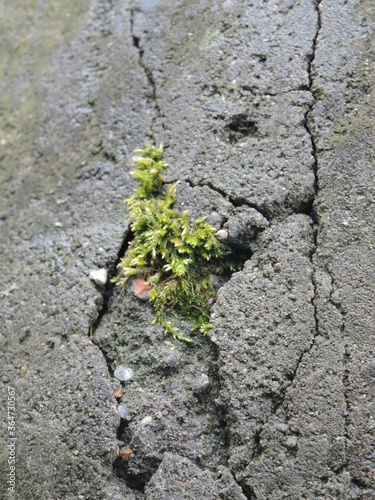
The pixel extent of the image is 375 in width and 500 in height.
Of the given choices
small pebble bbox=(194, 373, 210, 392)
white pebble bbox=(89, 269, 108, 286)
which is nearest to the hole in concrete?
white pebble bbox=(89, 269, 108, 286)

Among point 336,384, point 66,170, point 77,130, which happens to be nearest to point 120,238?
point 66,170

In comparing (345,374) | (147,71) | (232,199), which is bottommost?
(345,374)

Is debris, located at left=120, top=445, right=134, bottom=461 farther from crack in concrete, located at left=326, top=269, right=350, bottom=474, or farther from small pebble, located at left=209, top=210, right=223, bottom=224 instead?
small pebble, located at left=209, top=210, right=223, bottom=224

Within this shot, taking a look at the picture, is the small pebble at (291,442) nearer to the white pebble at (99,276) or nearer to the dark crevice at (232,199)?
the dark crevice at (232,199)

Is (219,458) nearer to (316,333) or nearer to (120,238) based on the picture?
(316,333)

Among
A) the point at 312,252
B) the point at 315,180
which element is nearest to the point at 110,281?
the point at 312,252

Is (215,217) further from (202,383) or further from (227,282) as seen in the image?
(202,383)

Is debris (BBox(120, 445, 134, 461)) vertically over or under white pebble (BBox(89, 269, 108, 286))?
under
